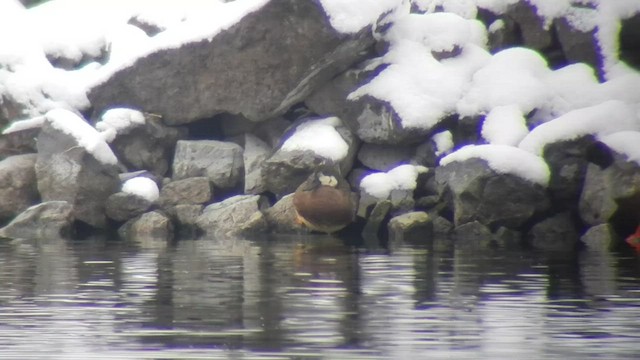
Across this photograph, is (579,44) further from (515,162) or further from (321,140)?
(321,140)

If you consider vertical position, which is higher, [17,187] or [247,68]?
[247,68]

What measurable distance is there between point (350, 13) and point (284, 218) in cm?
336

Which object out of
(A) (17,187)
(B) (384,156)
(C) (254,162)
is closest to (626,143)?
(B) (384,156)

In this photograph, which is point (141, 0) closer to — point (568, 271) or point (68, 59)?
point (68, 59)

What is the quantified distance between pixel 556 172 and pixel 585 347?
10.9 m

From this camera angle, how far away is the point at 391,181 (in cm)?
1862

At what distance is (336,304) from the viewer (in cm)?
896

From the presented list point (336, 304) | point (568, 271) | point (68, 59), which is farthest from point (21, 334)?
point (68, 59)

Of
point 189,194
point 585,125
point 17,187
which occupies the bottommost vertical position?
point 189,194

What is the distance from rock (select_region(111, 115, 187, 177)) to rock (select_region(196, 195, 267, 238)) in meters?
1.86

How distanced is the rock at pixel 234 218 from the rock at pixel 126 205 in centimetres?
95

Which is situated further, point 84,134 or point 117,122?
point 117,122

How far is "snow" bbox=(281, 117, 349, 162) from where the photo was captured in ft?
62.8

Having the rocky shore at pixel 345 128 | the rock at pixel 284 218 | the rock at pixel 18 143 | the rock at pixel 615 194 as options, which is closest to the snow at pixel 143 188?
the rocky shore at pixel 345 128
